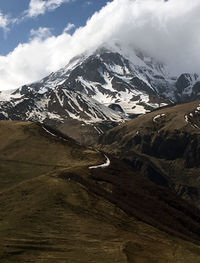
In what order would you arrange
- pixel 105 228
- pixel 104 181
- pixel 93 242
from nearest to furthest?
1. pixel 93 242
2. pixel 105 228
3. pixel 104 181

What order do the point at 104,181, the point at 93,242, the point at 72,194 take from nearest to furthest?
the point at 93,242 → the point at 72,194 → the point at 104,181

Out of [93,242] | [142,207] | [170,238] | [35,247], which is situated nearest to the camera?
[35,247]

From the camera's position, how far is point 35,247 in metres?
97.7

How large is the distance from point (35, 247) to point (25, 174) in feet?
287

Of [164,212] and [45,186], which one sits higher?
[45,186]

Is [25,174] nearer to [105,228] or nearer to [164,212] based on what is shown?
[164,212]

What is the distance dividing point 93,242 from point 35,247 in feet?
46.3

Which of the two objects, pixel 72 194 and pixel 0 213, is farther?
pixel 72 194

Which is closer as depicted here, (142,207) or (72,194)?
(72,194)

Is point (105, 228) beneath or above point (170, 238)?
above

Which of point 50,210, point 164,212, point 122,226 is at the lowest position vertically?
point 164,212

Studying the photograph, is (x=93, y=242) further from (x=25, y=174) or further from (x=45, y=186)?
(x=25, y=174)

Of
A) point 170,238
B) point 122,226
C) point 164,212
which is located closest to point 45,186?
point 122,226

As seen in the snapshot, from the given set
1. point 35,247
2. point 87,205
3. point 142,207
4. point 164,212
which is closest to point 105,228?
point 87,205
